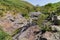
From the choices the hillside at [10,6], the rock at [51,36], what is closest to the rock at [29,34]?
the rock at [51,36]

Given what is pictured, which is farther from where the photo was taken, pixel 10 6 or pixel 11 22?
pixel 10 6

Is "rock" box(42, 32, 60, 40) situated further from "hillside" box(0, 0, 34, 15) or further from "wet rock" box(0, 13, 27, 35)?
"hillside" box(0, 0, 34, 15)

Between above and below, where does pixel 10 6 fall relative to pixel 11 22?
above

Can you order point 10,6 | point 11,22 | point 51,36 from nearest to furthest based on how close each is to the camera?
1. point 51,36
2. point 11,22
3. point 10,6

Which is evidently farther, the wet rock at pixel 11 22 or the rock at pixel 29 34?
the wet rock at pixel 11 22

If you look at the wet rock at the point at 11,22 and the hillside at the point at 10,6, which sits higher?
the hillside at the point at 10,6

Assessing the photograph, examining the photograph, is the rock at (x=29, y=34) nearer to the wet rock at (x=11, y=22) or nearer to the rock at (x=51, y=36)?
the rock at (x=51, y=36)

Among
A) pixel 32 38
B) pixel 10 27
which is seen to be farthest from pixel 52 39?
pixel 10 27

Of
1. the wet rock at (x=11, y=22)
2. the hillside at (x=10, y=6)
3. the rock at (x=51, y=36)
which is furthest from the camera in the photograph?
the hillside at (x=10, y=6)

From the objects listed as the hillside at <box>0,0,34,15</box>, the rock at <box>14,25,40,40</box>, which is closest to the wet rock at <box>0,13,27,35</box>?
the hillside at <box>0,0,34,15</box>

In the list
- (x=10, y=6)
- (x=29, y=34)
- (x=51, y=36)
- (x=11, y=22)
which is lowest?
(x=11, y=22)

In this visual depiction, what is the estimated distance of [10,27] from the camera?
68.6ft

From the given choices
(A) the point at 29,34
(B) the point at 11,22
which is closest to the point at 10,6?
(B) the point at 11,22

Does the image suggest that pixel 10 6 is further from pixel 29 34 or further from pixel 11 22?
pixel 29 34
